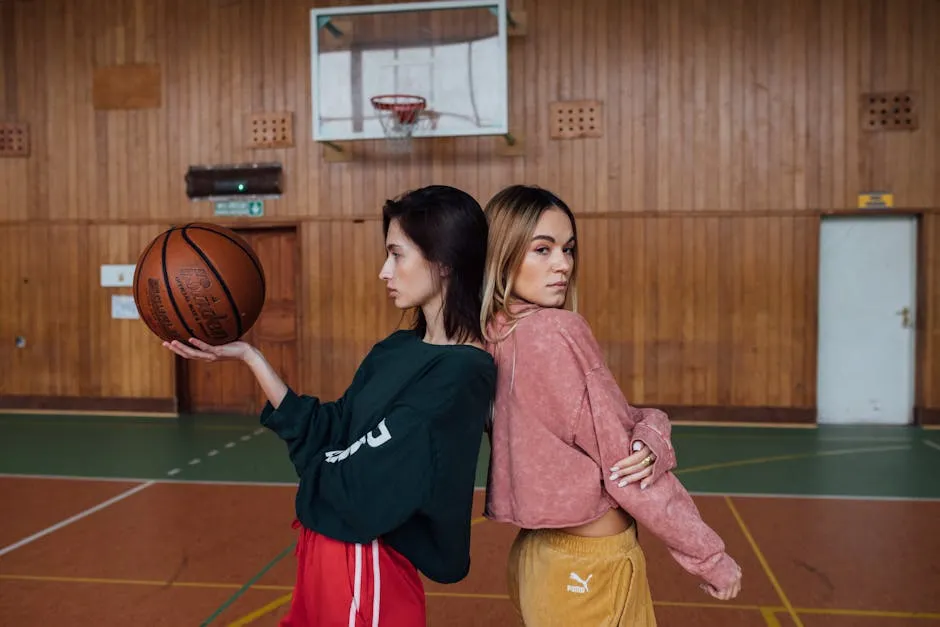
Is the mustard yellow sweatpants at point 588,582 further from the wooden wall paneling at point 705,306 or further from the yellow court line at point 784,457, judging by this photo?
the wooden wall paneling at point 705,306

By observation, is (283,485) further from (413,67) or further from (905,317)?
(905,317)

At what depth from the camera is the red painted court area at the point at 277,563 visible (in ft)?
10.4

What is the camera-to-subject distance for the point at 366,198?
8172 millimetres

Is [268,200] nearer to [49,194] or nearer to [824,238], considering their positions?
[49,194]

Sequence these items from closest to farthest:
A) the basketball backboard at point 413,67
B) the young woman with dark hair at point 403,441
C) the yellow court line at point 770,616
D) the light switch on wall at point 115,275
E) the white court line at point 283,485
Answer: the young woman with dark hair at point 403,441 < the yellow court line at point 770,616 < the white court line at point 283,485 < the basketball backboard at point 413,67 < the light switch on wall at point 115,275

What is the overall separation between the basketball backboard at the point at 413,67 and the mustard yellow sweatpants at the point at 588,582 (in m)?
6.02

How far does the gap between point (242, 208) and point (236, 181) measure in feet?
0.91

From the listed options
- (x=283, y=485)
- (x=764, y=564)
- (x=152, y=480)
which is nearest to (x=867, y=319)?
(x=764, y=564)

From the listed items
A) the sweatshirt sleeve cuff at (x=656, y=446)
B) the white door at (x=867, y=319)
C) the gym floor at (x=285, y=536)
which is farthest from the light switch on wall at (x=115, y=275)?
the sweatshirt sleeve cuff at (x=656, y=446)

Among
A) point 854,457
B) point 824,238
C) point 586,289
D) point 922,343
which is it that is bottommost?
point 854,457

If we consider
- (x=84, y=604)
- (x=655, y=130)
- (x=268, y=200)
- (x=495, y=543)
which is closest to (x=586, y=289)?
(x=655, y=130)

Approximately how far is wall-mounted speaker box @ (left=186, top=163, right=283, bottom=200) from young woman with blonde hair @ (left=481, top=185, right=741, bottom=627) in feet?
23.0

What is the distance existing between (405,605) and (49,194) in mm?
8587

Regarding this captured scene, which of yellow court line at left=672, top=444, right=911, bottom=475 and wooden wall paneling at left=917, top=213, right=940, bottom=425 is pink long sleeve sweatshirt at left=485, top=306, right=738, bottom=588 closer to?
yellow court line at left=672, top=444, right=911, bottom=475
